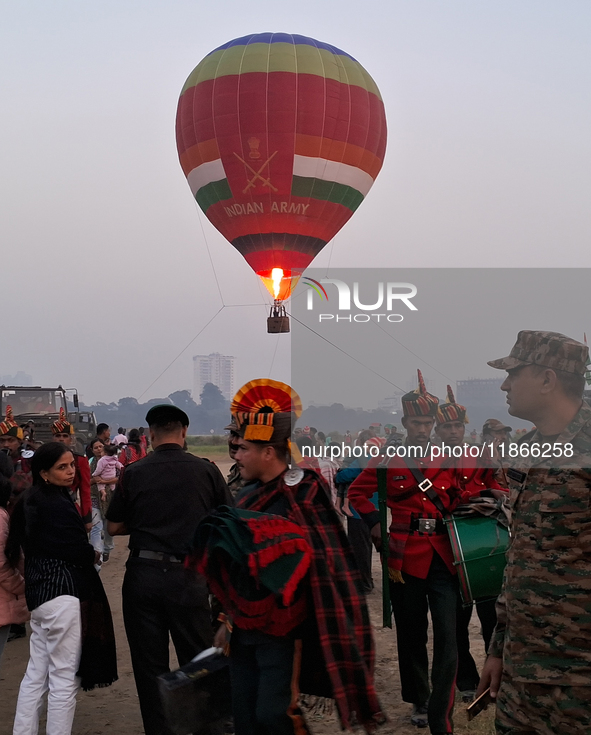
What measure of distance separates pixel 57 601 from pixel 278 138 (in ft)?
61.4

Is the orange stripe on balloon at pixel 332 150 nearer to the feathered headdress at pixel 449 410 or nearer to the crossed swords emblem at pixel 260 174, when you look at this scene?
the crossed swords emblem at pixel 260 174

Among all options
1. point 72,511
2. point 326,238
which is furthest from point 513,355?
point 326,238

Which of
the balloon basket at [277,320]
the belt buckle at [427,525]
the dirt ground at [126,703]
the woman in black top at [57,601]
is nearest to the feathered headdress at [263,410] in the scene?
the woman in black top at [57,601]

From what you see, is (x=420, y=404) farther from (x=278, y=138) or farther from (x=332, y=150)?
(x=332, y=150)

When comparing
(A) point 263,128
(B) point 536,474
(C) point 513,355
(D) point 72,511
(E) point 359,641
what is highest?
(A) point 263,128

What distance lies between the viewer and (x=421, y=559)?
5.34 meters

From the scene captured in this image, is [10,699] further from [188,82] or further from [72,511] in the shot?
[188,82]

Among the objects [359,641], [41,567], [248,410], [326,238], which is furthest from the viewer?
[326,238]

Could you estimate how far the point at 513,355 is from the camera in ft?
10.3

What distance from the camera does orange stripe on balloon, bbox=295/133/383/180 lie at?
22.0m

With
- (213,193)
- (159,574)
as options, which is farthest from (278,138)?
(159,574)

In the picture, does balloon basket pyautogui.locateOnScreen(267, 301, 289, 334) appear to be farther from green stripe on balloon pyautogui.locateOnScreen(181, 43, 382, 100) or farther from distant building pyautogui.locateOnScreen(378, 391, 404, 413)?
distant building pyautogui.locateOnScreen(378, 391, 404, 413)

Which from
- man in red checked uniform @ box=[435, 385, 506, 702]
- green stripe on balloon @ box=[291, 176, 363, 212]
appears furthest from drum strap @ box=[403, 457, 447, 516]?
green stripe on balloon @ box=[291, 176, 363, 212]

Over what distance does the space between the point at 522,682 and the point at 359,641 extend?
0.78 metres
